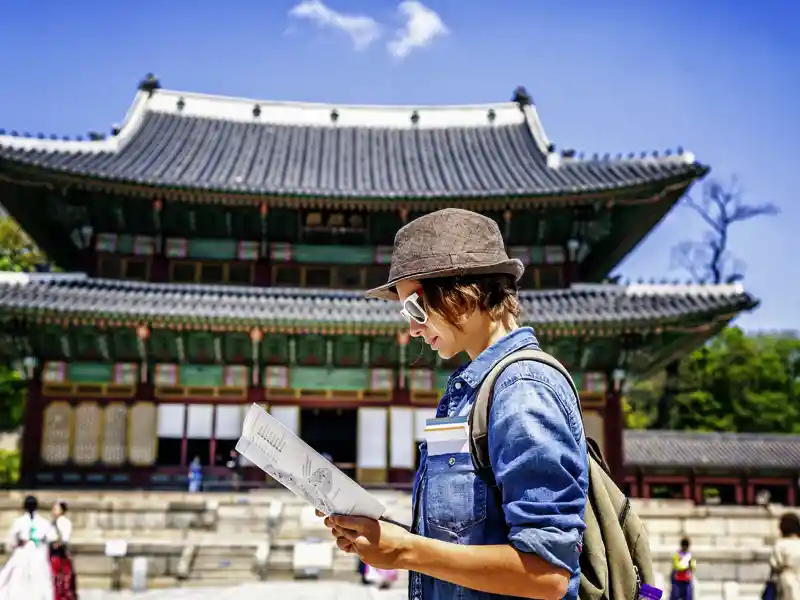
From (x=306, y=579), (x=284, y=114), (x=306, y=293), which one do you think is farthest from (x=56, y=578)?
(x=284, y=114)

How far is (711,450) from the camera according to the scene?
30.3 meters

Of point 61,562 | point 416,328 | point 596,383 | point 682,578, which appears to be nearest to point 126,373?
point 61,562

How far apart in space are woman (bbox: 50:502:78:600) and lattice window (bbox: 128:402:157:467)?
330 inches

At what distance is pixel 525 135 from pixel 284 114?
7205 mm

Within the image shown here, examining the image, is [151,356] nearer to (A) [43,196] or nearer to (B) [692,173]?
(A) [43,196]

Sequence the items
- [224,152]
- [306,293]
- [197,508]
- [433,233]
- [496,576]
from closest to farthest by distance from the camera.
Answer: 1. [496,576]
2. [433,233]
3. [197,508]
4. [306,293]
5. [224,152]

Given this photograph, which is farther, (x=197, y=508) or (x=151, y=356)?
(x=151, y=356)

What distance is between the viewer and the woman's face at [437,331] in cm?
232

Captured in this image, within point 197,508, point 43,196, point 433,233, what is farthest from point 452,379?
point 43,196

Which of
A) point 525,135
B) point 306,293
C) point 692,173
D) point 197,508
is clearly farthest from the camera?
point 525,135

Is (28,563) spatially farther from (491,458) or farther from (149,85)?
(149,85)

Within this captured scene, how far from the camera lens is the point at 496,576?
1970 millimetres

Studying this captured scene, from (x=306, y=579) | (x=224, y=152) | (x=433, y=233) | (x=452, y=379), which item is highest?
(x=224, y=152)

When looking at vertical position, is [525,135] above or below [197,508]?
above
